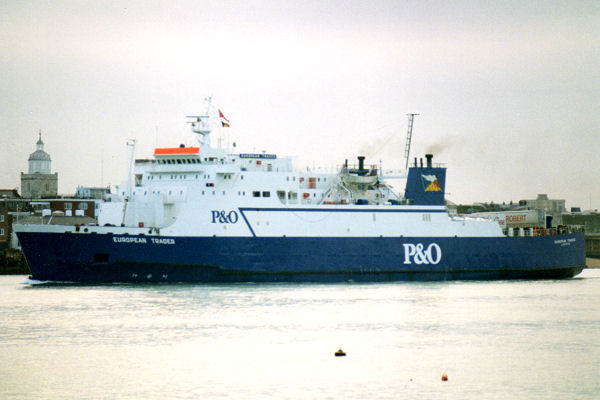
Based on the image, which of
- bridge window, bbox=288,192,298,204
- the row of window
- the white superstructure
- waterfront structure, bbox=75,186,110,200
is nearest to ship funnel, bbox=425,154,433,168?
the white superstructure

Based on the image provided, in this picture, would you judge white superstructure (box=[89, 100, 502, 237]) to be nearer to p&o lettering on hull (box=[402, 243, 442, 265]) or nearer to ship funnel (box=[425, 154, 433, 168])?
p&o lettering on hull (box=[402, 243, 442, 265])

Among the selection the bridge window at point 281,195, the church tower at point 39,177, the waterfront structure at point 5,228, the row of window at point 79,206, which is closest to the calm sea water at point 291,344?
the bridge window at point 281,195

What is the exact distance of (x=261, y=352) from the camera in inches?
790

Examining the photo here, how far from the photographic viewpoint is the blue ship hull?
31.6m

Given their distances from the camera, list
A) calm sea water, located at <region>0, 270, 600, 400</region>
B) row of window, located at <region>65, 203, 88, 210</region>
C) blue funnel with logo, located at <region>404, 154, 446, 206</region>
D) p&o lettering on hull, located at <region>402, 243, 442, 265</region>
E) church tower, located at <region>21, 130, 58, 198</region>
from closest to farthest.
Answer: calm sea water, located at <region>0, 270, 600, 400</region> < p&o lettering on hull, located at <region>402, 243, 442, 265</region> < blue funnel with logo, located at <region>404, 154, 446, 206</region> < row of window, located at <region>65, 203, 88, 210</region> < church tower, located at <region>21, 130, 58, 198</region>

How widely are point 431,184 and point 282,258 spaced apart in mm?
7646

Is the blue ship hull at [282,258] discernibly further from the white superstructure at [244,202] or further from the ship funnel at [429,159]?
the ship funnel at [429,159]

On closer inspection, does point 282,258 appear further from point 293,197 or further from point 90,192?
point 90,192

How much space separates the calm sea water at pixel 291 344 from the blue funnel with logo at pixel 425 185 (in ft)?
21.0

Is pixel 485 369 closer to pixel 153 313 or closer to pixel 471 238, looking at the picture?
pixel 153 313

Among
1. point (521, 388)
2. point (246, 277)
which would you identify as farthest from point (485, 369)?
point (246, 277)

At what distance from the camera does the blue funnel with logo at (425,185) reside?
37594 millimetres

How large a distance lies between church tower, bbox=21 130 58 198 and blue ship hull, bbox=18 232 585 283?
50.7 meters

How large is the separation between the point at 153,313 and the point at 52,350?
556 cm
